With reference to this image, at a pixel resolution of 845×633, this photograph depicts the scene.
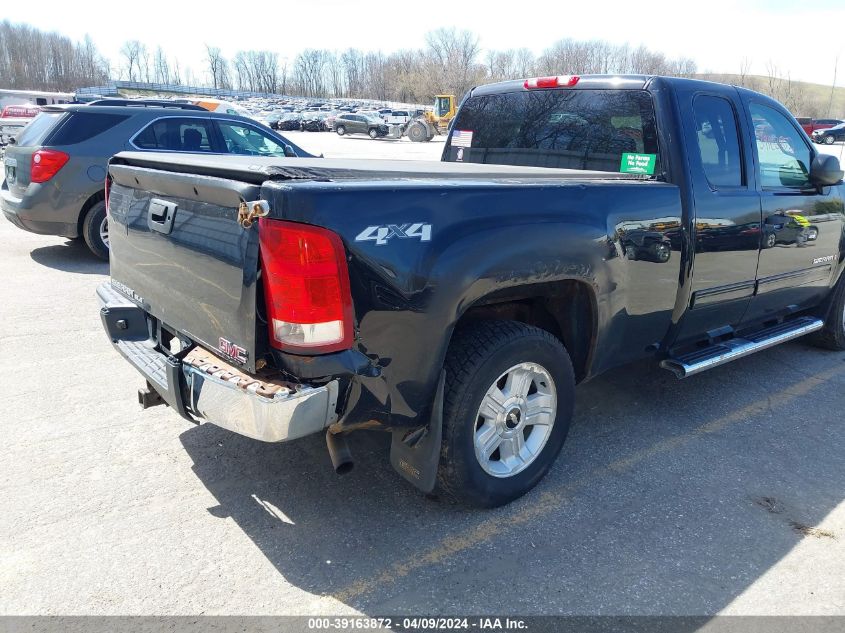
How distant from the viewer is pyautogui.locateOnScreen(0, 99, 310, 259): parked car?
7215mm

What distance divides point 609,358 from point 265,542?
1995 millimetres

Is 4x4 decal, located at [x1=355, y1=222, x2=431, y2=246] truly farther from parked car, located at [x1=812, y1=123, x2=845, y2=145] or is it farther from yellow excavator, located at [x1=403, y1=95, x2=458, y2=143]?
parked car, located at [x1=812, y1=123, x2=845, y2=145]

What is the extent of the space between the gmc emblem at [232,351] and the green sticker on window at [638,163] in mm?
2477

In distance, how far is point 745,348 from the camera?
4148 mm

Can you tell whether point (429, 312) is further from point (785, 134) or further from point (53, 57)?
point (53, 57)

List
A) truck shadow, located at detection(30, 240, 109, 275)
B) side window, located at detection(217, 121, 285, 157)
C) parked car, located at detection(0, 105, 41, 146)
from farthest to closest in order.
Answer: parked car, located at detection(0, 105, 41, 146), side window, located at detection(217, 121, 285, 157), truck shadow, located at detection(30, 240, 109, 275)

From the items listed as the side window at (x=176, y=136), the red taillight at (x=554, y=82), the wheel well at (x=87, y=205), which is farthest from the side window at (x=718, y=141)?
the wheel well at (x=87, y=205)

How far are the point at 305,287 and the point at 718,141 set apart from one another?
289 centimetres

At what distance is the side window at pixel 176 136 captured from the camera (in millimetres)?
7711

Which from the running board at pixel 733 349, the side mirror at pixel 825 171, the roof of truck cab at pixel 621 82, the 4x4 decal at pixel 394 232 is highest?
the roof of truck cab at pixel 621 82

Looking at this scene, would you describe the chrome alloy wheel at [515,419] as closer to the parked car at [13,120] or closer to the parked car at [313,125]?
the parked car at [13,120]

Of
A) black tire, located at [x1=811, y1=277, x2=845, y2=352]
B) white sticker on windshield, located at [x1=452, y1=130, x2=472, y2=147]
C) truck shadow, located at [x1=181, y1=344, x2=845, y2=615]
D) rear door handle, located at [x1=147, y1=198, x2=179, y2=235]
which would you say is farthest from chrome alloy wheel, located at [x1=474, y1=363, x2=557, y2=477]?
black tire, located at [x1=811, y1=277, x2=845, y2=352]

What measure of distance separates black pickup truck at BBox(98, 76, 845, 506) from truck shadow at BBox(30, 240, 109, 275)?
433 cm

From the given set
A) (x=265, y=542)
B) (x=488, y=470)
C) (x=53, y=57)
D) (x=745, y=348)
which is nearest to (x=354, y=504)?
(x=265, y=542)
